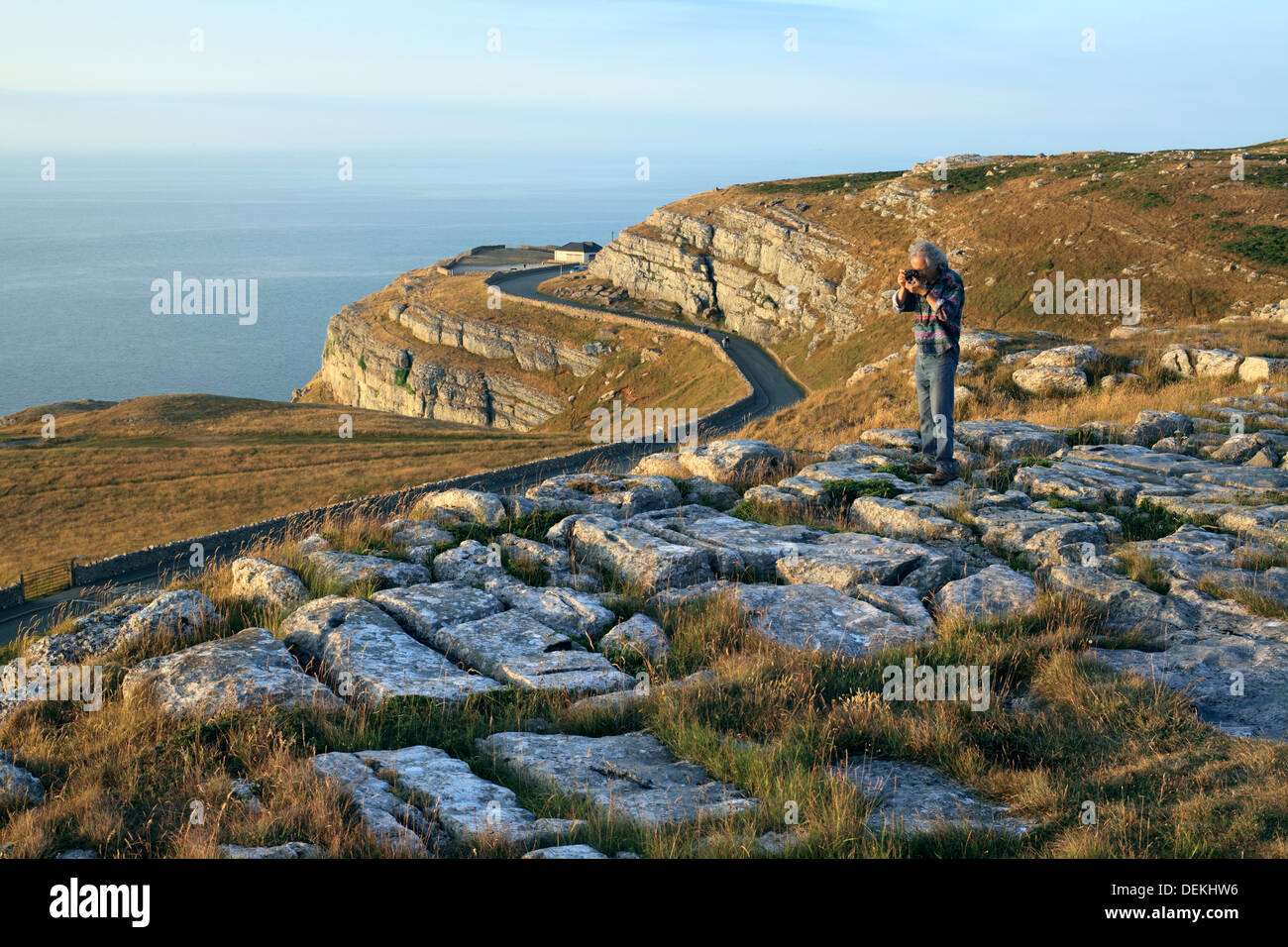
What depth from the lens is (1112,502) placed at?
11.0 meters

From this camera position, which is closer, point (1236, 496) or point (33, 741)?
point (33, 741)

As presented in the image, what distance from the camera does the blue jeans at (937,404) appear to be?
11906 millimetres

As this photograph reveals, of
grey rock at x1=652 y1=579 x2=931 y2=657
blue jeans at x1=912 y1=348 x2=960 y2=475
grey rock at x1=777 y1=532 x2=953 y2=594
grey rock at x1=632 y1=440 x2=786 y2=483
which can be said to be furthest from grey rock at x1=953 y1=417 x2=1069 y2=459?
grey rock at x1=652 y1=579 x2=931 y2=657

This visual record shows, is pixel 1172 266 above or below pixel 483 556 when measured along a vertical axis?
above

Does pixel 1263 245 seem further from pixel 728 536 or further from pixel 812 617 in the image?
pixel 812 617

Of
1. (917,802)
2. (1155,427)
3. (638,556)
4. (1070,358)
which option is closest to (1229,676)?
(917,802)

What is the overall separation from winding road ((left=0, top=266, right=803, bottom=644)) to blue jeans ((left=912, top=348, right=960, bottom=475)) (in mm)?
9766

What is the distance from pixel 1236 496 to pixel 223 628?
1135cm

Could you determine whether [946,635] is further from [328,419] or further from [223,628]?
[328,419]

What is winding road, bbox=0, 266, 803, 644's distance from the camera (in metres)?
22.8


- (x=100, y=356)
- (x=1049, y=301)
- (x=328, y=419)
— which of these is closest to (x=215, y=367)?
(x=100, y=356)

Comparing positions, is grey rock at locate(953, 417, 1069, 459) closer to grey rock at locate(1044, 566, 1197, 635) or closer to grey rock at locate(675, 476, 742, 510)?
grey rock at locate(675, 476, 742, 510)
